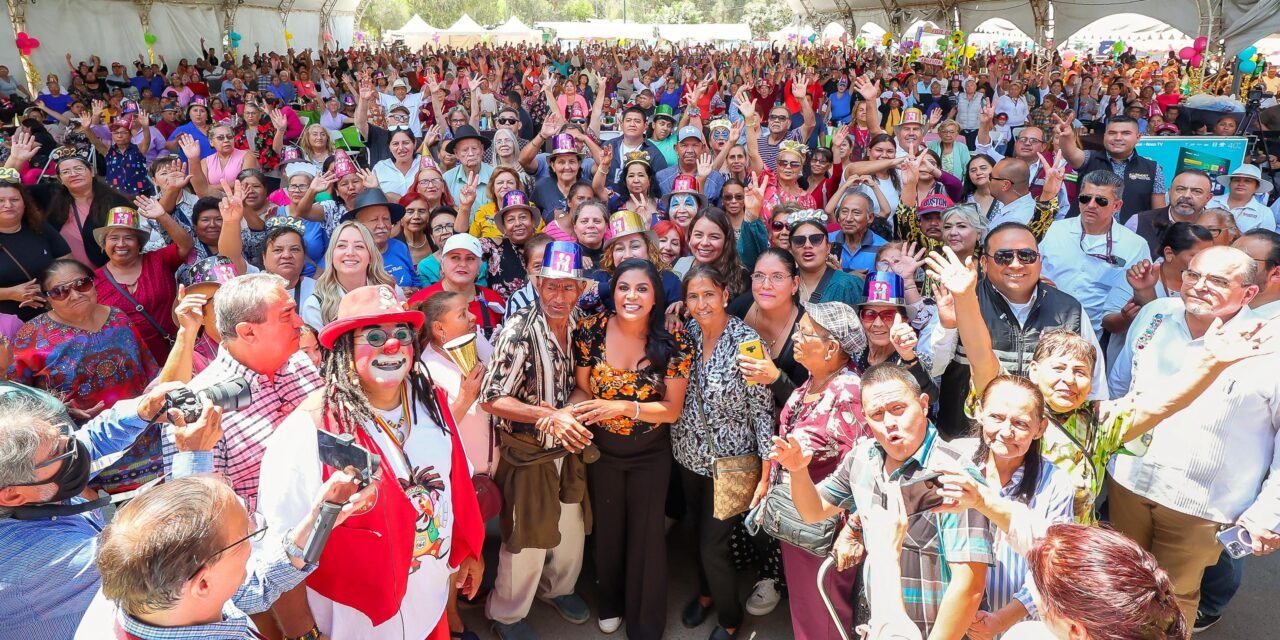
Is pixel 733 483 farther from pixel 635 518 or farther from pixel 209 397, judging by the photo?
pixel 209 397

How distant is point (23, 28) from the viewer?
14117 millimetres

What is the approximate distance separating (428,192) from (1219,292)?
178 inches

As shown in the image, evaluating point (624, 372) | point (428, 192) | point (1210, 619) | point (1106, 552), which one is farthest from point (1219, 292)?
point (428, 192)

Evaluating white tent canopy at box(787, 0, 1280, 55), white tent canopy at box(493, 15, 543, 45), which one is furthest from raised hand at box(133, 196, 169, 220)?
white tent canopy at box(493, 15, 543, 45)

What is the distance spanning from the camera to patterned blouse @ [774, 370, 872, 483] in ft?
8.54

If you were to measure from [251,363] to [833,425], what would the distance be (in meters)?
1.94

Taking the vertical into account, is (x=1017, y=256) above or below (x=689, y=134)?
below

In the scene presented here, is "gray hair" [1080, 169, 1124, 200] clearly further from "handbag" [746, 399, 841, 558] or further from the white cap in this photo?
the white cap

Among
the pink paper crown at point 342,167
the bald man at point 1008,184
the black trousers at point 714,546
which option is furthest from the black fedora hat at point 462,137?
the bald man at point 1008,184

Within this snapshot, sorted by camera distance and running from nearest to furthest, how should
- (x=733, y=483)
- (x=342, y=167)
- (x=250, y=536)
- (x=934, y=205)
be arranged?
(x=250, y=536), (x=733, y=483), (x=934, y=205), (x=342, y=167)

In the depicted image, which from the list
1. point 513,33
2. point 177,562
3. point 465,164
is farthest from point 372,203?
point 513,33

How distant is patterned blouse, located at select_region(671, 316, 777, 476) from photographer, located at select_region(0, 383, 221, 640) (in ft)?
6.39

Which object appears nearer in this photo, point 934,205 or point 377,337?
point 377,337

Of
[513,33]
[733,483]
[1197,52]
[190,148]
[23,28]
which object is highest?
[513,33]
